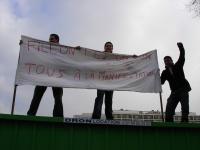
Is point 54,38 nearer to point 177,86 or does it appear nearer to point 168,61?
point 168,61

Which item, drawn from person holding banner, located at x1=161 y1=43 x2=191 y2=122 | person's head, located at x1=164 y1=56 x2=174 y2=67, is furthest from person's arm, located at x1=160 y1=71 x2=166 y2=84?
person's head, located at x1=164 y1=56 x2=174 y2=67

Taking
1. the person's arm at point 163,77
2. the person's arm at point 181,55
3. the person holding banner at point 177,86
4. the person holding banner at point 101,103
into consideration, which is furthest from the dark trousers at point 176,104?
the person holding banner at point 101,103

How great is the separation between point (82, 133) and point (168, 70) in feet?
9.28

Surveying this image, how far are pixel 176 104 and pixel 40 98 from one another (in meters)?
3.04

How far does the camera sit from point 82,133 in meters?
6.36

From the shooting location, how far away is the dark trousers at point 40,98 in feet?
23.3

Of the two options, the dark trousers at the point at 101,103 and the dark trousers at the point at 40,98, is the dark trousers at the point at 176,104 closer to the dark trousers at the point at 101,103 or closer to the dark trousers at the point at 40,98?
the dark trousers at the point at 101,103

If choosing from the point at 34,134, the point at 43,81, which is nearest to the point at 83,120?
the point at 34,134

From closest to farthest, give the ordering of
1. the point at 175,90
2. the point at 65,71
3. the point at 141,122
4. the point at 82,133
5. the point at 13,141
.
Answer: the point at 13,141 < the point at 82,133 < the point at 141,122 < the point at 65,71 < the point at 175,90

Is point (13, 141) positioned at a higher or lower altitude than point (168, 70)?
lower

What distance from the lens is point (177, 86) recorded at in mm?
7992

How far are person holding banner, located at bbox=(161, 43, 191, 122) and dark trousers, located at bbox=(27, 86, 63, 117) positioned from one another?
240 cm

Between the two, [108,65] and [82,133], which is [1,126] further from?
[108,65]

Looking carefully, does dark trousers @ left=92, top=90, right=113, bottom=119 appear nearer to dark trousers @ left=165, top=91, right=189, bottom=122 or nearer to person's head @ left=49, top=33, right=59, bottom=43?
dark trousers @ left=165, top=91, right=189, bottom=122
